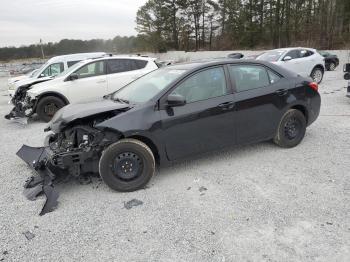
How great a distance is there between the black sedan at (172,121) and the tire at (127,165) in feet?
0.04

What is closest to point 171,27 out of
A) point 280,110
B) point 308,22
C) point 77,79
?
point 308,22

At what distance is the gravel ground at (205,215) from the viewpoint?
2930 millimetres

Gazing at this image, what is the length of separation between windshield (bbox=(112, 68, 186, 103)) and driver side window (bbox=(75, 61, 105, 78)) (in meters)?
4.20

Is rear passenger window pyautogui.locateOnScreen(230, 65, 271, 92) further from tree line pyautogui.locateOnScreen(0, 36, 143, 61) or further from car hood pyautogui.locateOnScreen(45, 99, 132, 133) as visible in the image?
tree line pyautogui.locateOnScreen(0, 36, 143, 61)

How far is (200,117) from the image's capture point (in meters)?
4.41

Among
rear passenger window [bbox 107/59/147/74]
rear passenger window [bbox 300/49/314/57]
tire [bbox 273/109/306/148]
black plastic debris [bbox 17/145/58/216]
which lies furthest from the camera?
rear passenger window [bbox 300/49/314/57]

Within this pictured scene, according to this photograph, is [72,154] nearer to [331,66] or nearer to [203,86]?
[203,86]

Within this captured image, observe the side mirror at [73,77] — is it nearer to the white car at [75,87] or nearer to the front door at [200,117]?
the white car at [75,87]

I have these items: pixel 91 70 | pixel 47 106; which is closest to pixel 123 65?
pixel 91 70

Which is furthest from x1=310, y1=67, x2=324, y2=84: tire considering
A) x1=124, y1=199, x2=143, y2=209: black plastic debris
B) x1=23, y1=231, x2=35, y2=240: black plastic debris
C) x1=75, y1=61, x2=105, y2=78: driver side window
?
x1=23, y1=231, x2=35, y2=240: black plastic debris

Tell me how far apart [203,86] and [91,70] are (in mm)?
5407

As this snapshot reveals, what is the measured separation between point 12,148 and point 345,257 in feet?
19.6

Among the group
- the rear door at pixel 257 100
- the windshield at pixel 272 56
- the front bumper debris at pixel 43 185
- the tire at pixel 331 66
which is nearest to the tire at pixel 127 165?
the front bumper debris at pixel 43 185

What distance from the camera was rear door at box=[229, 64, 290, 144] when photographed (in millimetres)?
4754
